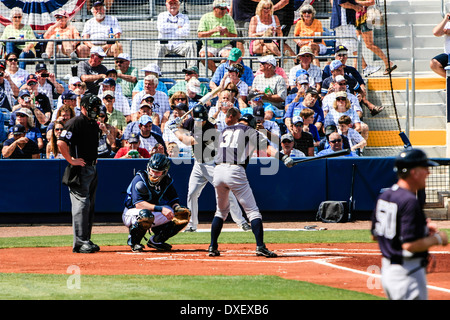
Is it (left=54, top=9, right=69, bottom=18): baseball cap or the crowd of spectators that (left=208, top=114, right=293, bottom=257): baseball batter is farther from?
(left=54, top=9, right=69, bottom=18): baseball cap

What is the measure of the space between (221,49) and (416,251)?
45.4 ft

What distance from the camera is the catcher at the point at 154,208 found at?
10.1 meters

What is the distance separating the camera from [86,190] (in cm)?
1026

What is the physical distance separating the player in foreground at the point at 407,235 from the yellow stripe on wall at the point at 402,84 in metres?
13.9

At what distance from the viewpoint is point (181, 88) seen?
54.6 feet

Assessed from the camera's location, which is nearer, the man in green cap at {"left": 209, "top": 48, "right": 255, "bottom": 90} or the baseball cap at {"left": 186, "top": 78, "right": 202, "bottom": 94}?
the baseball cap at {"left": 186, "top": 78, "right": 202, "bottom": 94}

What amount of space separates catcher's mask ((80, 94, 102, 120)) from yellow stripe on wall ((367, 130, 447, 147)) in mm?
8607

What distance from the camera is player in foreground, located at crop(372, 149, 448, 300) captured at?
4.84 m

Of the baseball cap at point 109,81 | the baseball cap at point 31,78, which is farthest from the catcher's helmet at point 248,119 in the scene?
the baseball cap at point 31,78

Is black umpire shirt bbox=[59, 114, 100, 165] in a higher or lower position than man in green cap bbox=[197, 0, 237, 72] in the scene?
lower

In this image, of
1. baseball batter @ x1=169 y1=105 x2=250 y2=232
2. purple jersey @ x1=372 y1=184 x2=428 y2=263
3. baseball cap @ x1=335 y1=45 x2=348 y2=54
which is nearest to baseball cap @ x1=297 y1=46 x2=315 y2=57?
baseball cap @ x1=335 y1=45 x2=348 y2=54

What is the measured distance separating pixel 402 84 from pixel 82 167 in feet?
35.8

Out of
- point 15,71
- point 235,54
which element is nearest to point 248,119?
point 235,54
